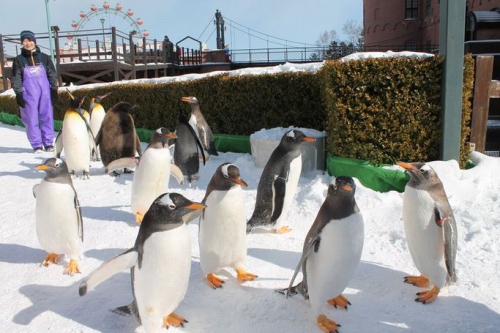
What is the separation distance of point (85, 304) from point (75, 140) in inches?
140

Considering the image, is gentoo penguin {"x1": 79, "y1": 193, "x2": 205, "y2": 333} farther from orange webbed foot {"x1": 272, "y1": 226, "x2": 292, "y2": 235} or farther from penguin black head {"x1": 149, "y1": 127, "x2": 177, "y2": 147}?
penguin black head {"x1": 149, "y1": 127, "x2": 177, "y2": 147}

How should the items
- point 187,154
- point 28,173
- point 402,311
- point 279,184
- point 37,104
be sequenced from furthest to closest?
point 37,104, point 28,173, point 187,154, point 279,184, point 402,311

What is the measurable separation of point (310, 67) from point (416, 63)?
1.97 meters

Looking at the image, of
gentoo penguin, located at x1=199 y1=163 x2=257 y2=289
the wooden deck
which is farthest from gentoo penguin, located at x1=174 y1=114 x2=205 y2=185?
the wooden deck

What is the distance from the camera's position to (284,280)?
2752 millimetres

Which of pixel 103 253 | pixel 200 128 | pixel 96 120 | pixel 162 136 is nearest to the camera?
pixel 103 253

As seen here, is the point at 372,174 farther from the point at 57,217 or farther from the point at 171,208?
the point at 57,217

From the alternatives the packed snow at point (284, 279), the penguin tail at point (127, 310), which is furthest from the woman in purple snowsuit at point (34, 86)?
the penguin tail at point (127, 310)

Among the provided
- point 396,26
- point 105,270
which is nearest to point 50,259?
point 105,270

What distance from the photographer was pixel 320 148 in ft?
17.3

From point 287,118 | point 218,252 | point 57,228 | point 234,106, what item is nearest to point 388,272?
point 218,252

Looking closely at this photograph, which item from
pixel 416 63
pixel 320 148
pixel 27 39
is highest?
pixel 27 39

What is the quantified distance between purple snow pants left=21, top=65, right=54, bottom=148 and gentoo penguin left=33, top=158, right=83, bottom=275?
17.5ft

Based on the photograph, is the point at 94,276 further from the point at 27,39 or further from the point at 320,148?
the point at 27,39
